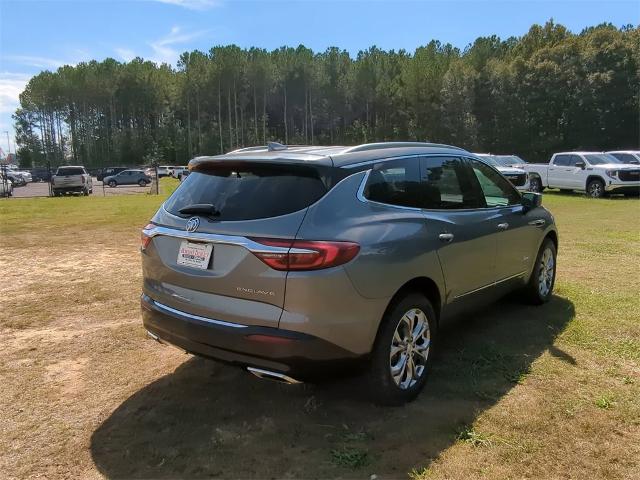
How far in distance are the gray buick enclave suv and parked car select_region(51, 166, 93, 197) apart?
28718mm

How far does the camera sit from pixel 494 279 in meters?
4.66

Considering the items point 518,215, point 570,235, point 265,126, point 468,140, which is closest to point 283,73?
point 265,126

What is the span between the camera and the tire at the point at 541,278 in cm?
552

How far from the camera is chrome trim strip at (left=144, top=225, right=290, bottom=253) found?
300 centimetres

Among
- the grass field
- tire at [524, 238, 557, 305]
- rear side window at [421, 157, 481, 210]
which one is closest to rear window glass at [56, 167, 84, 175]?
the grass field

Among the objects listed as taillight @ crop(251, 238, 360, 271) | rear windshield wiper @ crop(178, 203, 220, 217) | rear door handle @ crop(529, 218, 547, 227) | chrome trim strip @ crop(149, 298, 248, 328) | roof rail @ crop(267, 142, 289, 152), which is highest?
roof rail @ crop(267, 142, 289, 152)

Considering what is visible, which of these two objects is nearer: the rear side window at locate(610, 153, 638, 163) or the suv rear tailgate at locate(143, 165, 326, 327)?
the suv rear tailgate at locate(143, 165, 326, 327)

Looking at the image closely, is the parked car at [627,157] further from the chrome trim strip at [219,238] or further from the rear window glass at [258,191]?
the chrome trim strip at [219,238]

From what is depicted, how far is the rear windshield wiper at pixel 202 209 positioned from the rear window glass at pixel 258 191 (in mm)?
18

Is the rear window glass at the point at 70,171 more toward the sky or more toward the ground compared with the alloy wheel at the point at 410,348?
more toward the sky

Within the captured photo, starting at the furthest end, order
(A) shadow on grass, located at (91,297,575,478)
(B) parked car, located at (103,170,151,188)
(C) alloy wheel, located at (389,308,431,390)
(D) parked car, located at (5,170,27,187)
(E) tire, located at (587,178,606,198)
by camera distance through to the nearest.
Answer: (B) parked car, located at (103,170,151,188), (D) parked car, located at (5,170,27,187), (E) tire, located at (587,178,606,198), (C) alloy wheel, located at (389,308,431,390), (A) shadow on grass, located at (91,297,575,478)

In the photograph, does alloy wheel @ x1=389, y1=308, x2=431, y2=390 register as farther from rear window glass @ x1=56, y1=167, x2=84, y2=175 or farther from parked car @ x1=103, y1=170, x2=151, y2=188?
parked car @ x1=103, y1=170, x2=151, y2=188

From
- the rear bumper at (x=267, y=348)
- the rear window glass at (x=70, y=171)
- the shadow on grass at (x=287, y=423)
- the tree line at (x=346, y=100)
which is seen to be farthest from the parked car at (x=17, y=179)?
→ the rear bumper at (x=267, y=348)

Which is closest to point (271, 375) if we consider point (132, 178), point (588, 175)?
point (588, 175)
